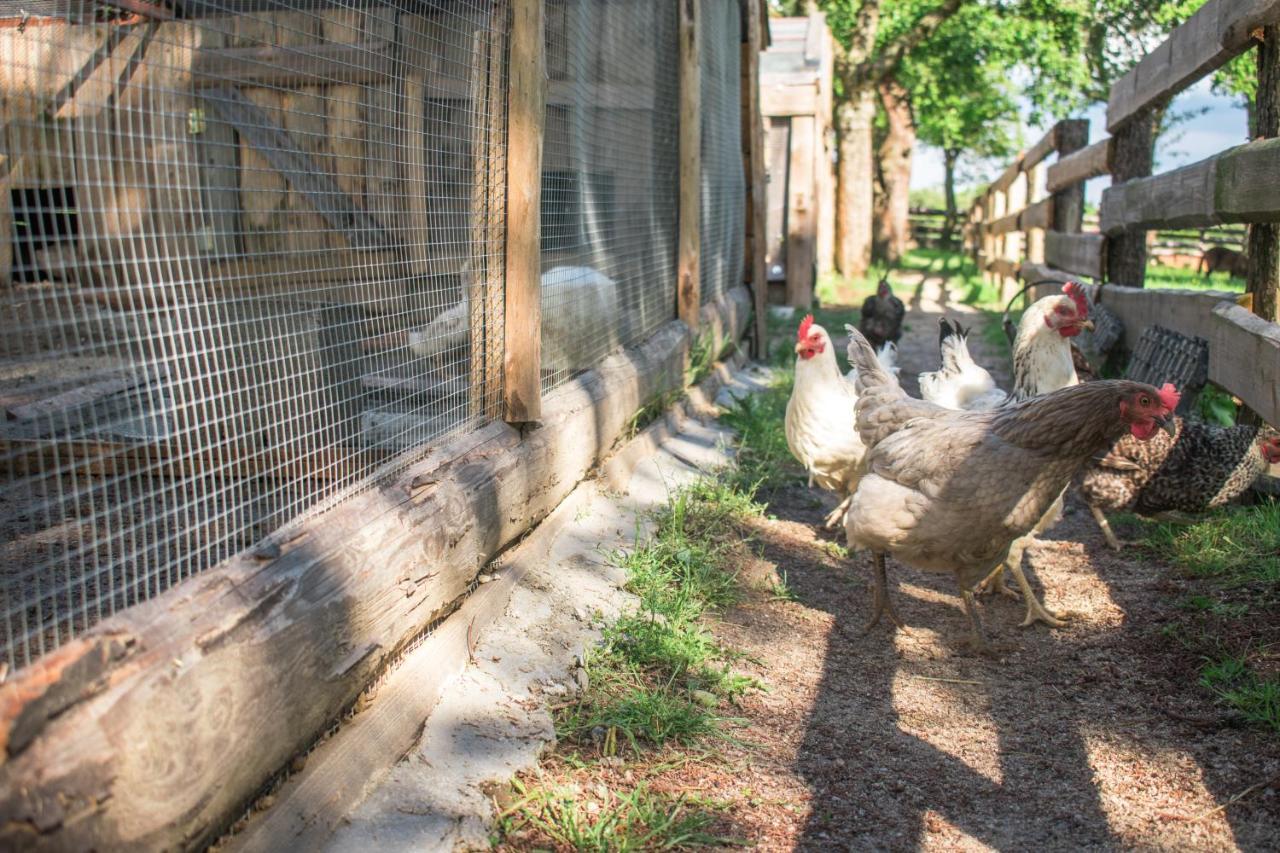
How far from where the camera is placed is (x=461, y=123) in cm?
308

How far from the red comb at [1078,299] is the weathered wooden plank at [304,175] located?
3167 millimetres

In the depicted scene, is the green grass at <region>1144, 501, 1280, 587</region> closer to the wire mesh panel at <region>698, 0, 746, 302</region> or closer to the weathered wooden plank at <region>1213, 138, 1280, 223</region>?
the weathered wooden plank at <region>1213, 138, 1280, 223</region>

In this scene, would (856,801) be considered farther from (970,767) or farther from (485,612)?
(485,612)

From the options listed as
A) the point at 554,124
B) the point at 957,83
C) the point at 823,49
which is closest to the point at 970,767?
the point at 554,124

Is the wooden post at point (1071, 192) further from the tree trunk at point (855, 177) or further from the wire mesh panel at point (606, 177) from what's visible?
the tree trunk at point (855, 177)

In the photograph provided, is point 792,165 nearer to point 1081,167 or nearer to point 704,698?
point 1081,167

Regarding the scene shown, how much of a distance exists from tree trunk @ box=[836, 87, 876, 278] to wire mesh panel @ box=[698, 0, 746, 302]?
7.12 metres

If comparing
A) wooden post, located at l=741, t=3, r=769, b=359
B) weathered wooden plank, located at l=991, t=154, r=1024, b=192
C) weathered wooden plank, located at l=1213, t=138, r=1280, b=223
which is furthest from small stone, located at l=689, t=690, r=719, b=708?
weathered wooden plank, located at l=991, t=154, r=1024, b=192

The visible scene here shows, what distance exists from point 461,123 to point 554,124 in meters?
0.97

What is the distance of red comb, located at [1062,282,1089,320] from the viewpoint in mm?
4516

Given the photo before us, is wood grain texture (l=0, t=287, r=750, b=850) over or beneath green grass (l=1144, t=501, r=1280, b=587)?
over

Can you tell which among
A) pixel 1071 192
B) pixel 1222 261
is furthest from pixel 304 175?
pixel 1222 261

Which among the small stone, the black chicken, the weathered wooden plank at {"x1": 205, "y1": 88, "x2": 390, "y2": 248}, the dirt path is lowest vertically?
the dirt path

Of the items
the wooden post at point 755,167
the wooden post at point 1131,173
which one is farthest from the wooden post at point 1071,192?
the wooden post at point 755,167
